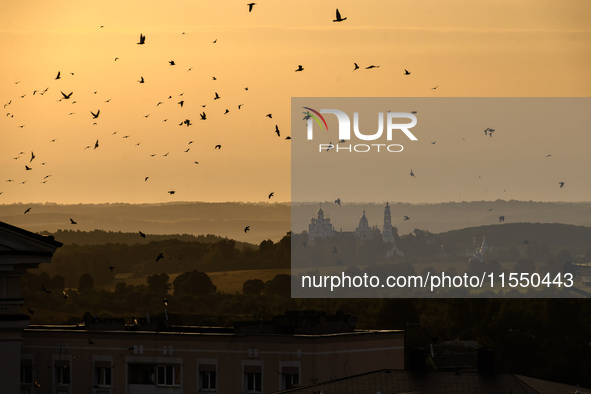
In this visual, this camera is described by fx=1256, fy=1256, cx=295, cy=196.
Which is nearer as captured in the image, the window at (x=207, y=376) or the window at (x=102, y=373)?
the window at (x=207, y=376)

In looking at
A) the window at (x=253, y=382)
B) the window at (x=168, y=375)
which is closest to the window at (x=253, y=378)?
the window at (x=253, y=382)

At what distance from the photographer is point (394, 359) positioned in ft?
238

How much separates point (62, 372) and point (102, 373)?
8.26 feet

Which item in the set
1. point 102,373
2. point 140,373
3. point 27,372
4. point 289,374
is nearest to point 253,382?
point 289,374

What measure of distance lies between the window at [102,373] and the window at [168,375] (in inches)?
124

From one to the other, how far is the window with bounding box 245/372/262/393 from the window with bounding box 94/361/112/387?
958 centimetres

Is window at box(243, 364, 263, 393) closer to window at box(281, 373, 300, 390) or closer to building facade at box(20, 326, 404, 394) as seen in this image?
building facade at box(20, 326, 404, 394)

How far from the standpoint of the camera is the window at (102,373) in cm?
7494

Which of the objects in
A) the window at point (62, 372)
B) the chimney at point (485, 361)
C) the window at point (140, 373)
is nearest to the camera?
the chimney at point (485, 361)

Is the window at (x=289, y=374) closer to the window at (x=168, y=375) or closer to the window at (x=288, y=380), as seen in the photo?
the window at (x=288, y=380)

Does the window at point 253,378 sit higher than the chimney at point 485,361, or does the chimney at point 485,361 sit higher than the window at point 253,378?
the chimney at point 485,361

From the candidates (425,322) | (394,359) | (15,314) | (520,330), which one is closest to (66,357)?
(394,359)

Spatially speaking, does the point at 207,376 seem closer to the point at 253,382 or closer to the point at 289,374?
the point at 253,382

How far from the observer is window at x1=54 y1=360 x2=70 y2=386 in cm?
7538
